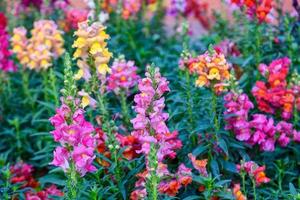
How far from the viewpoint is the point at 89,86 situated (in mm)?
4754

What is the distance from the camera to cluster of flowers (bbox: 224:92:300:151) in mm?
4559

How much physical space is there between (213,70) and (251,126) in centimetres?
60

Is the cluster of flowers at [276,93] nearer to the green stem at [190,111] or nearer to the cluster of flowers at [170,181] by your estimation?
the green stem at [190,111]

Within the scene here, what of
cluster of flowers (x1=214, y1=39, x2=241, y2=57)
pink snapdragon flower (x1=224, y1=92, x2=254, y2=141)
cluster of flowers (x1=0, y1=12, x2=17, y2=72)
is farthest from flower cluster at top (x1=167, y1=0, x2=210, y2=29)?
pink snapdragon flower (x1=224, y1=92, x2=254, y2=141)

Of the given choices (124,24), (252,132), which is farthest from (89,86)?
(124,24)

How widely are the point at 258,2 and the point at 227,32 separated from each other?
142 cm

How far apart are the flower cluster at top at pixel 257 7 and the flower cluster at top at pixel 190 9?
2012mm

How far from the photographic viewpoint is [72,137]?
12.2ft

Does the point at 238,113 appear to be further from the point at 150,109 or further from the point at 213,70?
the point at 150,109

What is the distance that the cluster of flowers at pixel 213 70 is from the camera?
14.0ft

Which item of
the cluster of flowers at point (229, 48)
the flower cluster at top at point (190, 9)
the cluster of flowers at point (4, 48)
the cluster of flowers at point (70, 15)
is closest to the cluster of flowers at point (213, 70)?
the cluster of flowers at point (229, 48)

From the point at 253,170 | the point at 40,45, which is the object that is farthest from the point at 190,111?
the point at 40,45

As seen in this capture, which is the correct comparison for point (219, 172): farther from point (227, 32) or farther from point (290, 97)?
point (227, 32)

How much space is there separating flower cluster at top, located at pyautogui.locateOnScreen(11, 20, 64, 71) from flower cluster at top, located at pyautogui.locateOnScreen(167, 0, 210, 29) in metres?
1.93
